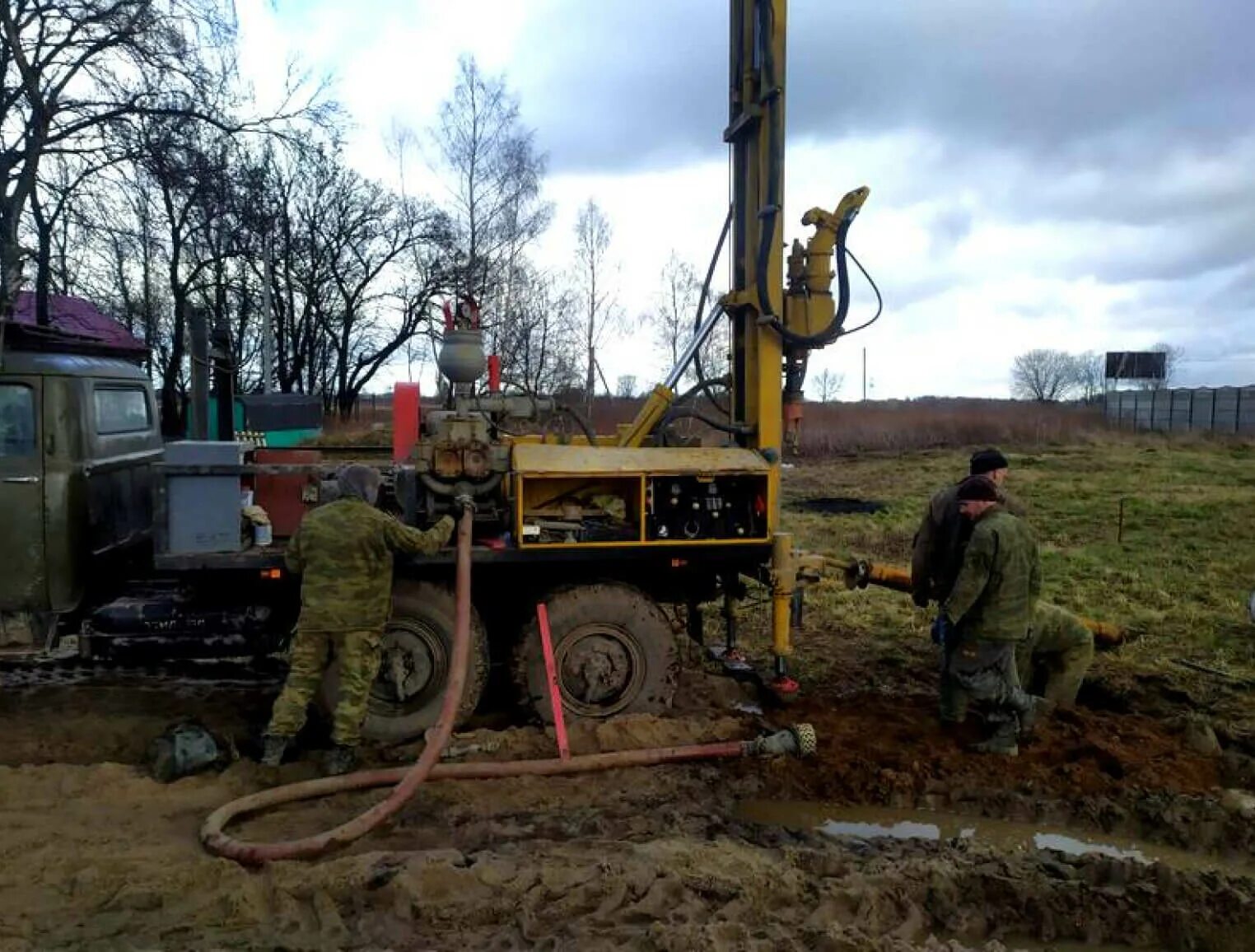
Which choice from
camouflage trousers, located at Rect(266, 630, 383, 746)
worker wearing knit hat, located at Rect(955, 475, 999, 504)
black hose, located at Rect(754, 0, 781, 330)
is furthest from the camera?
black hose, located at Rect(754, 0, 781, 330)

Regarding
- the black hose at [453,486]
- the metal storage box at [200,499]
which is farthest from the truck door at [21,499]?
the black hose at [453,486]

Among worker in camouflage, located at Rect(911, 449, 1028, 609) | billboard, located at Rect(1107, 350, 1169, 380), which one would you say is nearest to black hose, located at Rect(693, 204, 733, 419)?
worker in camouflage, located at Rect(911, 449, 1028, 609)

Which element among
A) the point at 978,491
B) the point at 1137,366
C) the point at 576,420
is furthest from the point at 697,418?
the point at 1137,366

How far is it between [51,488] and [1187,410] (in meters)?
40.5

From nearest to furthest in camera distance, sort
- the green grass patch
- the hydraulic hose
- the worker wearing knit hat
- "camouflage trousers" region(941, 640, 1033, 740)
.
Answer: the hydraulic hose
"camouflage trousers" region(941, 640, 1033, 740)
the worker wearing knit hat
the green grass patch

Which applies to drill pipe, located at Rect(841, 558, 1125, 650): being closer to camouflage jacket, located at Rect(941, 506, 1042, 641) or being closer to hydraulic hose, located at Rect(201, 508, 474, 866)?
camouflage jacket, located at Rect(941, 506, 1042, 641)

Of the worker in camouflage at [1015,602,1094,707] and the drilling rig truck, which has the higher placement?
the drilling rig truck

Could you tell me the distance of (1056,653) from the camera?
250 inches

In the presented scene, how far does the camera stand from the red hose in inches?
166

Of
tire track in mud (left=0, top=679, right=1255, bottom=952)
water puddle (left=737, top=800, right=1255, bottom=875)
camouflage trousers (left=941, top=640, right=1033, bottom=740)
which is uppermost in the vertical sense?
camouflage trousers (left=941, top=640, right=1033, bottom=740)

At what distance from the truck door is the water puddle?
4105 mm

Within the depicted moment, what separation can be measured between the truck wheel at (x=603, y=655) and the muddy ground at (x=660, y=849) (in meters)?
0.32

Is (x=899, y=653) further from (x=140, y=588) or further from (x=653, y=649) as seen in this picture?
(x=140, y=588)

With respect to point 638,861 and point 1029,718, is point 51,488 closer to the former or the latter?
point 638,861
